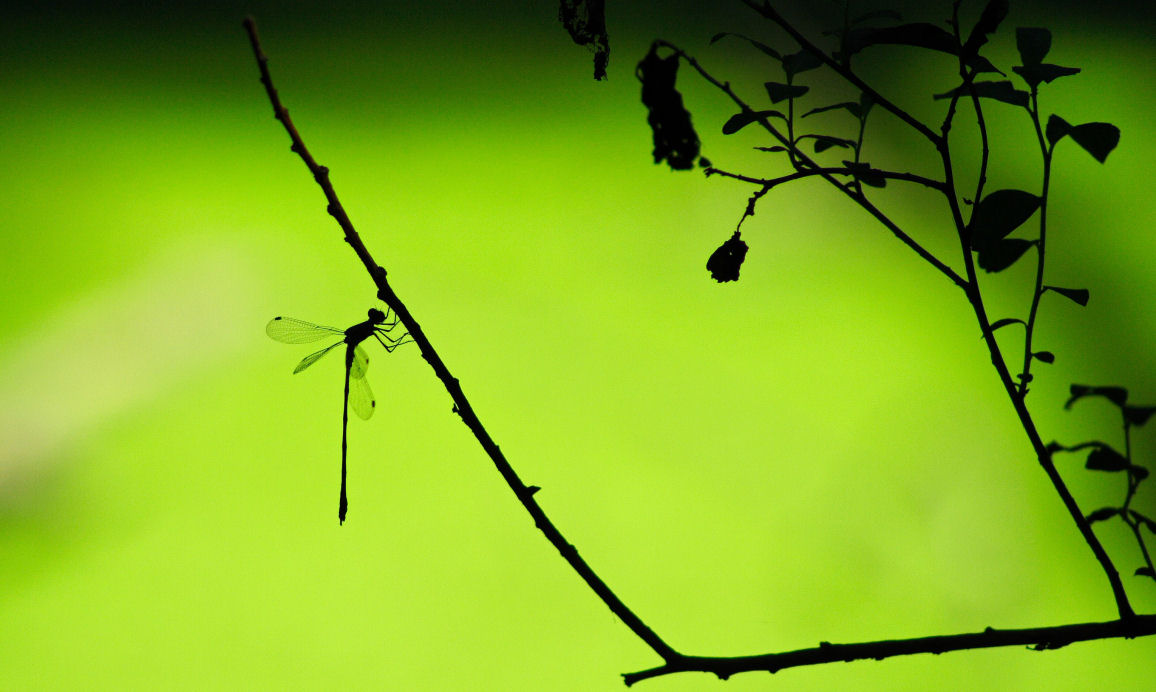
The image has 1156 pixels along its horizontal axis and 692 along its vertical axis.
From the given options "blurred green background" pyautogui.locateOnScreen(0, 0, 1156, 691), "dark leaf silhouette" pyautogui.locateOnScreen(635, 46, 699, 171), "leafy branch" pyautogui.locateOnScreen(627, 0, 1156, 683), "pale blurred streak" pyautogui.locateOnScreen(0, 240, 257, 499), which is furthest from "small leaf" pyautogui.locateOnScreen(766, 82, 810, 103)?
"pale blurred streak" pyautogui.locateOnScreen(0, 240, 257, 499)

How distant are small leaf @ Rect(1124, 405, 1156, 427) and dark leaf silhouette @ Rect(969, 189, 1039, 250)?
0.14 metres

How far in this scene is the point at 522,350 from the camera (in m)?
1.39

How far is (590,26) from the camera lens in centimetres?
45

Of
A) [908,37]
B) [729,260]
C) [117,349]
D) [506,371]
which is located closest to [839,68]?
[908,37]

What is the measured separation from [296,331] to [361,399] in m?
0.14

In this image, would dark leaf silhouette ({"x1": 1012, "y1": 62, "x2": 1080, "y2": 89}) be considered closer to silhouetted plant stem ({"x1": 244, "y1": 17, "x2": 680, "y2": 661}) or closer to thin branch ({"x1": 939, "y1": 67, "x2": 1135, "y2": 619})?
thin branch ({"x1": 939, "y1": 67, "x2": 1135, "y2": 619})

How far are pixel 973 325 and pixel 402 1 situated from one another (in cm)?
122

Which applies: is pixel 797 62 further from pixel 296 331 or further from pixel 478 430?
pixel 296 331

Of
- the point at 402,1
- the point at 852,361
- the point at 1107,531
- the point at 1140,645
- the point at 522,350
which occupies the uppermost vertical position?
the point at 402,1

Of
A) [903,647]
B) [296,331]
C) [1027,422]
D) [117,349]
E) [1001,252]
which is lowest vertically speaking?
[903,647]

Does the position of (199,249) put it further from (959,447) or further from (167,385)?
(959,447)

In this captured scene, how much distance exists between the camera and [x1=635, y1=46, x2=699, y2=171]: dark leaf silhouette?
405 millimetres

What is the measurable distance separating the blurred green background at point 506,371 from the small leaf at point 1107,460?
889mm

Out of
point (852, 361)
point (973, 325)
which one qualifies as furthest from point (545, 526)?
point (973, 325)
